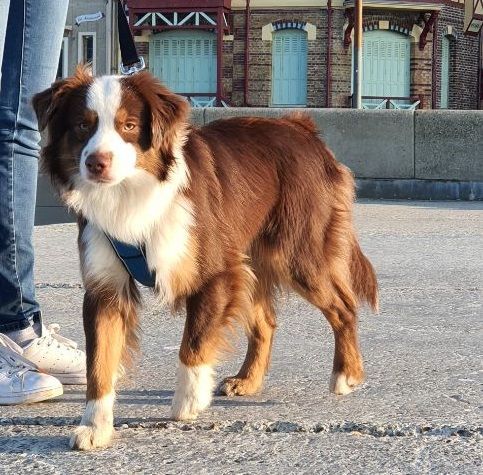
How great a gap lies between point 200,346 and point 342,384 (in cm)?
62

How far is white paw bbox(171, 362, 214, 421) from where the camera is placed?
3.33 m

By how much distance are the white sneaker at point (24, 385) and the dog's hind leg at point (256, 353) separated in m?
0.60

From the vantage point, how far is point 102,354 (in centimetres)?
329

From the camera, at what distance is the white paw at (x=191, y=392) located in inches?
131

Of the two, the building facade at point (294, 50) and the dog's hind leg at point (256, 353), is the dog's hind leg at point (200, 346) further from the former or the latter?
the building facade at point (294, 50)

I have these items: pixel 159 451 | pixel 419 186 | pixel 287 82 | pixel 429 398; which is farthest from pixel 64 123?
pixel 287 82

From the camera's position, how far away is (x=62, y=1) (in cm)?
392

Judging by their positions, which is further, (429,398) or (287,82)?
(287,82)

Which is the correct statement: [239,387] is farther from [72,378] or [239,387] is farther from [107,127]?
[107,127]

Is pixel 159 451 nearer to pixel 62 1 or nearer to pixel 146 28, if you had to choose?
pixel 62 1

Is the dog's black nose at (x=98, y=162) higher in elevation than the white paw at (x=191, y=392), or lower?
higher

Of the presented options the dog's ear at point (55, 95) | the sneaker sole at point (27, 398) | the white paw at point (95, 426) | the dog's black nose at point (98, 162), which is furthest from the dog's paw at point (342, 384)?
the dog's ear at point (55, 95)

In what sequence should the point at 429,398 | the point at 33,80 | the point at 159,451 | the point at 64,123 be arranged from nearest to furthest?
the point at 159,451 → the point at 64,123 → the point at 429,398 → the point at 33,80

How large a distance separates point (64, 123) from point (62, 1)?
86 centimetres
